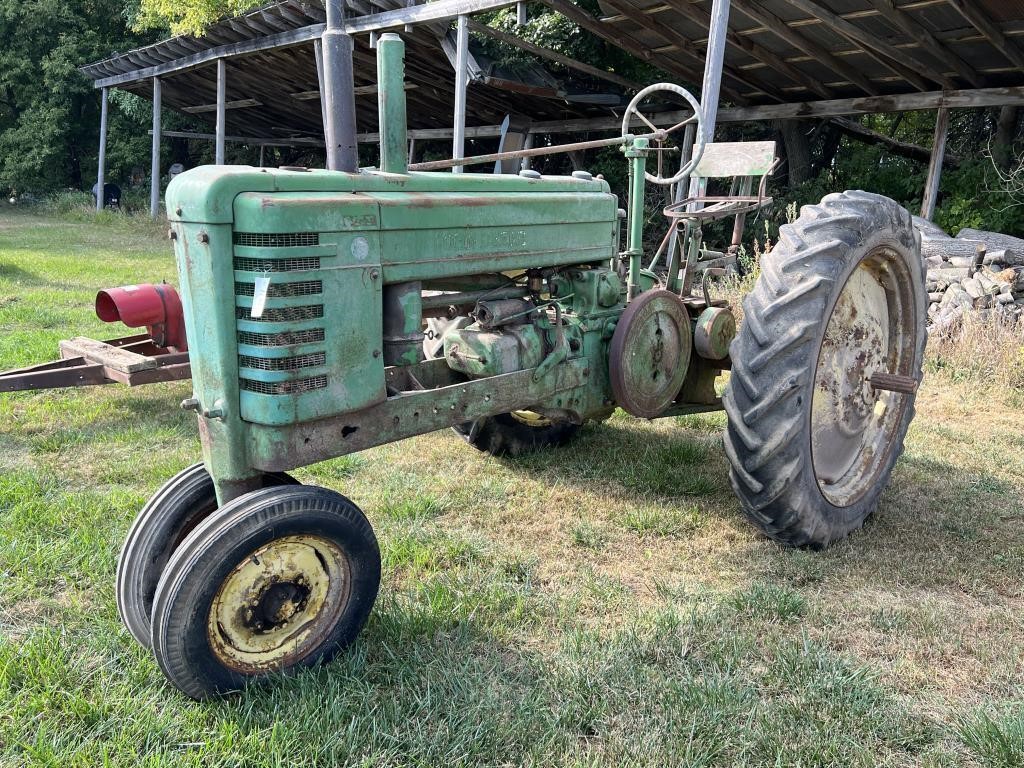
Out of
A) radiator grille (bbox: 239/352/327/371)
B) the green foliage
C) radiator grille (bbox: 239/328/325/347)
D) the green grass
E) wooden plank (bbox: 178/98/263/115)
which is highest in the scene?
the green foliage

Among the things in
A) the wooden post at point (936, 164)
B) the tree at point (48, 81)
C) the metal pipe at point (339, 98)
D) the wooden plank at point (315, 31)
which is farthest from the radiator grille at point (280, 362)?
the tree at point (48, 81)

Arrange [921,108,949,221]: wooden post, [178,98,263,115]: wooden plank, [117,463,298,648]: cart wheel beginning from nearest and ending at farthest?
[117,463,298,648]: cart wheel → [921,108,949,221]: wooden post → [178,98,263,115]: wooden plank

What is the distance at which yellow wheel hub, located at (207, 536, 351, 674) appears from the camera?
1946mm

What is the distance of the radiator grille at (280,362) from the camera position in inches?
78.3

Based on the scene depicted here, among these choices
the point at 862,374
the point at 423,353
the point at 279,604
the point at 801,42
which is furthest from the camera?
the point at 801,42

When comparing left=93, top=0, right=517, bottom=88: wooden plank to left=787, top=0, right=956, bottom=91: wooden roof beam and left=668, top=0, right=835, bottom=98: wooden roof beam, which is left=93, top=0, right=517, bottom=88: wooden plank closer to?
left=668, top=0, right=835, bottom=98: wooden roof beam

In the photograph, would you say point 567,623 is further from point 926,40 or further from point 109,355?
point 926,40

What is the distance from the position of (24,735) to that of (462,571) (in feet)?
4.41

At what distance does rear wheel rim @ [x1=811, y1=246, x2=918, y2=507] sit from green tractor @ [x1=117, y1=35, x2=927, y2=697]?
0.04 feet

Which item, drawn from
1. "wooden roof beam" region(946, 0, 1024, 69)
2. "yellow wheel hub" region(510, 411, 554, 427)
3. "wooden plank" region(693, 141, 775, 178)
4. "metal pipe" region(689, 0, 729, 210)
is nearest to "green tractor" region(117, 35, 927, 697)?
"wooden plank" region(693, 141, 775, 178)

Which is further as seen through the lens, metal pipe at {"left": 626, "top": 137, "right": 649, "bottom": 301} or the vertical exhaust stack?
metal pipe at {"left": 626, "top": 137, "right": 649, "bottom": 301}

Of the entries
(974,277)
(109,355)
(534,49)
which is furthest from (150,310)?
(534,49)

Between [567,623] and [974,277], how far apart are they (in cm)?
604

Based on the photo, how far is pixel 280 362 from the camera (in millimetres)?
1996
